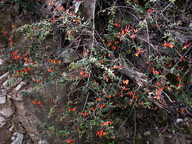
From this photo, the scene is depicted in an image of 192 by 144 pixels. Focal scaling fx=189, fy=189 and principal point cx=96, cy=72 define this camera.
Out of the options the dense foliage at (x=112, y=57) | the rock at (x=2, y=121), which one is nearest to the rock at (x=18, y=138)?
the rock at (x=2, y=121)

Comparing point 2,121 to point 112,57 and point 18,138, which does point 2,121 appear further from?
point 112,57

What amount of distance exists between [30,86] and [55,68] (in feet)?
1.66

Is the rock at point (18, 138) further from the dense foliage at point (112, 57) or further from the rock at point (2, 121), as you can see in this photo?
the dense foliage at point (112, 57)

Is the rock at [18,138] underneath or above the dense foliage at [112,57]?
underneath

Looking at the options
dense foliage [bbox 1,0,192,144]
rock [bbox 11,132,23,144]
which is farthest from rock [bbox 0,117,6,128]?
dense foliage [bbox 1,0,192,144]

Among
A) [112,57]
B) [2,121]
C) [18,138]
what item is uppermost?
[112,57]

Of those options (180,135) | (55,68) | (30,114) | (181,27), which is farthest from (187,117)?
(30,114)

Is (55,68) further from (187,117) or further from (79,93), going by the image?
(187,117)

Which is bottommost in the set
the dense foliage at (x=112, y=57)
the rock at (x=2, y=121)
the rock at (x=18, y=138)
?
the rock at (x=18, y=138)

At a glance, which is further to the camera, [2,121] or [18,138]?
[18,138]

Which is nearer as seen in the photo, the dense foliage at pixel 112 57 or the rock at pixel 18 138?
the dense foliage at pixel 112 57

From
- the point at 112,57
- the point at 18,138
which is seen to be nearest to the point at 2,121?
the point at 18,138

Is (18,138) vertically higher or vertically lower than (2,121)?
lower

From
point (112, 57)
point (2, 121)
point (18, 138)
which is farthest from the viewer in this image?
point (18, 138)
